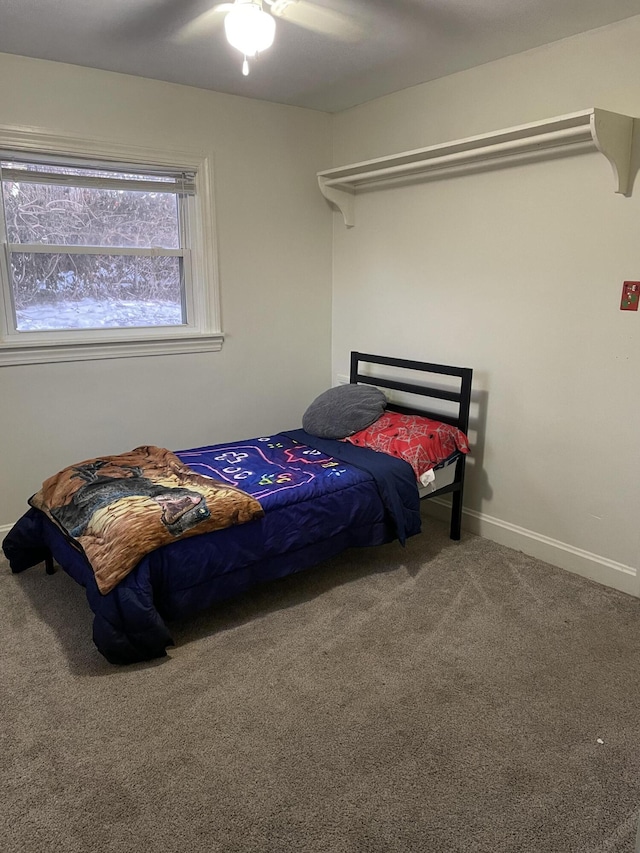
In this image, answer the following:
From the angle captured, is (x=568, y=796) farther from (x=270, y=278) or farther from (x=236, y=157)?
(x=236, y=157)

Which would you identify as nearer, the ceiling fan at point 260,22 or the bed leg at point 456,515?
the ceiling fan at point 260,22

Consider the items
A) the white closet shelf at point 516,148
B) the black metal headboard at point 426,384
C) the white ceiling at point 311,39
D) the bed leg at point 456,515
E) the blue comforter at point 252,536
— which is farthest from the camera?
the bed leg at point 456,515

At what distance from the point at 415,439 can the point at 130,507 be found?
1450 mm

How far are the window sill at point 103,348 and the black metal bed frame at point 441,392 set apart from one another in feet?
3.09

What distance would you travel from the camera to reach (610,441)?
2859mm

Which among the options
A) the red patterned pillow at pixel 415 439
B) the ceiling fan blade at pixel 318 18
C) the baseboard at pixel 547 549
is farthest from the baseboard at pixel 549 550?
the ceiling fan blade at pixel 318 18

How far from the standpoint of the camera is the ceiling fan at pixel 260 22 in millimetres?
2045

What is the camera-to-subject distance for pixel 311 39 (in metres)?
2.67

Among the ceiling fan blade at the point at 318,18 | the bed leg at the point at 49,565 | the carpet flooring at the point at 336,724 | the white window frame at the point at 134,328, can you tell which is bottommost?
the carpet flooring at the point at 336,724

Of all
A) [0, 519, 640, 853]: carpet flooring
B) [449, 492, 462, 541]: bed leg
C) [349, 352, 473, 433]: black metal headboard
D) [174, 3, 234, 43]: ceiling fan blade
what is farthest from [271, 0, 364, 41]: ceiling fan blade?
[0, 519, 640, 853]: carpet flooring

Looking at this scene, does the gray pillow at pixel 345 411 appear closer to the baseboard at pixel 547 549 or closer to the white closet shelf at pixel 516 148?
the baseboard at pixel 547 549

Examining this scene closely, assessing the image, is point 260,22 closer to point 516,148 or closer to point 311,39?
point 311,39

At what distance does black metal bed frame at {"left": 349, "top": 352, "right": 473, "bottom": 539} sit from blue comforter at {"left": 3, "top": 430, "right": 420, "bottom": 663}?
0.39 m

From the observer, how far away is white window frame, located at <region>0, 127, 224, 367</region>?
10.2 feet
